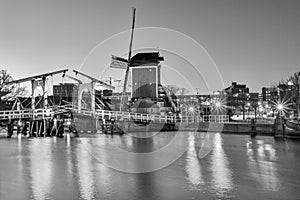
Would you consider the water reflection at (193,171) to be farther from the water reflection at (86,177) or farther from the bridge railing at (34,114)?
the bridge railing at (34,114)

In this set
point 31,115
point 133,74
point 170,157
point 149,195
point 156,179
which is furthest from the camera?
point 133,74

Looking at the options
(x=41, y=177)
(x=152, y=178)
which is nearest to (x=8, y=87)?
(x=41, y=177)

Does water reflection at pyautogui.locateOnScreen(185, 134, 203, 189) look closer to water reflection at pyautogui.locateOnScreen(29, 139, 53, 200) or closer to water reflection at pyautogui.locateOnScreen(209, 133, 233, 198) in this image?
water reflection at pyautogui.locateOnScreen(209, 133, 233, 198)

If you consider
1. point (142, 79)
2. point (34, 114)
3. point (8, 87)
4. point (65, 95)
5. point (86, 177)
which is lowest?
point (86, 177)

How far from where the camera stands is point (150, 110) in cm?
7638

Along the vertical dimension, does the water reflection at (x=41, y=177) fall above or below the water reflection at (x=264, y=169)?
above

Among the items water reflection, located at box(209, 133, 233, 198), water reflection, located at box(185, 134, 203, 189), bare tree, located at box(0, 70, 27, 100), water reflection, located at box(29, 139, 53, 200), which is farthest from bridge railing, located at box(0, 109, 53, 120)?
water reflection, located at box(209, 133, 233, 198)

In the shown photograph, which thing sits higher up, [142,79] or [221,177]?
[142,79]

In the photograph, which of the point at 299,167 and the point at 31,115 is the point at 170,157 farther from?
the point at 31,115

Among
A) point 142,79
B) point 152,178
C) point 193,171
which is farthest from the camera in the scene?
point 142,79

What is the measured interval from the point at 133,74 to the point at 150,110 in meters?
11.6

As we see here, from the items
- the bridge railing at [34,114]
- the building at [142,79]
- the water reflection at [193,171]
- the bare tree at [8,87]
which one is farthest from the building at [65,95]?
the water reflection at [193,171]

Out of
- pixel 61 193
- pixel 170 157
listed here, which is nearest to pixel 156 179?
Answer: pixel 61 193

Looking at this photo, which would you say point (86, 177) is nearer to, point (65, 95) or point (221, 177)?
point (221, 177)
